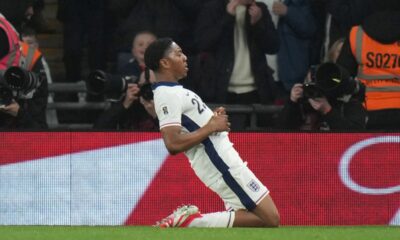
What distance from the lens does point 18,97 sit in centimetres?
1234

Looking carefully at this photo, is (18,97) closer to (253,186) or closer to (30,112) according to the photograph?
(30,112)

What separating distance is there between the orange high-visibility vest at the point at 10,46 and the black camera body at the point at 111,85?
771 mm

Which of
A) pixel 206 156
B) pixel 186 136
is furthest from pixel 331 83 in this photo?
pixel 186 136

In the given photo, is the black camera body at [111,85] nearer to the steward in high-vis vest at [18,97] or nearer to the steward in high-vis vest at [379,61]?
the steward in high-vis vest at [18,97]

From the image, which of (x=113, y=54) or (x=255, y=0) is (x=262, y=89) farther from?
(x=113, y=54)

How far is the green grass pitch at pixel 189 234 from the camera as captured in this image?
9.24m

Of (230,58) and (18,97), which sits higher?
(230,58)

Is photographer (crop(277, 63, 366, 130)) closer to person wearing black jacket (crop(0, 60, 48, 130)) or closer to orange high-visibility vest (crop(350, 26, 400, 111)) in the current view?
orange high-visibility vest (crop(350, 26, 400, 111))

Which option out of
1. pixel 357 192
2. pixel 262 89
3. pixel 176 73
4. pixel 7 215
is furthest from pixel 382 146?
pixel 7 215

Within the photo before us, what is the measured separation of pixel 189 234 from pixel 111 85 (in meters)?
3.20

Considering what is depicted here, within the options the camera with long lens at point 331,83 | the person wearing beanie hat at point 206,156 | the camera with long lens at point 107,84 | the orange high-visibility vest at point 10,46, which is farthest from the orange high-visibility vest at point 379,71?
the orange high-visibility vest at point 10,46

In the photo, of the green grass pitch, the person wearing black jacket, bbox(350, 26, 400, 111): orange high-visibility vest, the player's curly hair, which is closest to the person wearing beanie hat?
the player's curly hair

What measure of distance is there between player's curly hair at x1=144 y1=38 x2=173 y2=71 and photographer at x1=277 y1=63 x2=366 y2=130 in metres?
1.97

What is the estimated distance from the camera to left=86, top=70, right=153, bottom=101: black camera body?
40.3 ft
